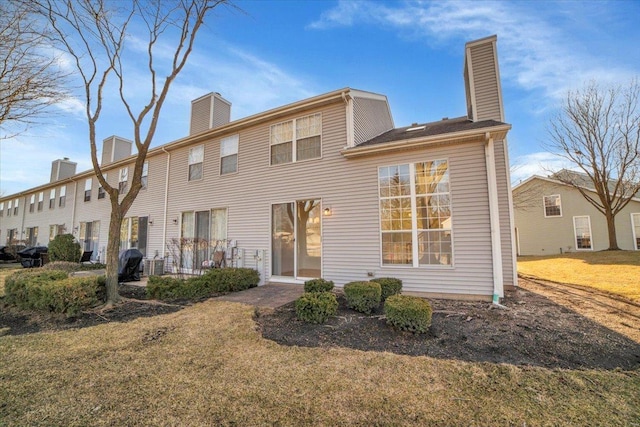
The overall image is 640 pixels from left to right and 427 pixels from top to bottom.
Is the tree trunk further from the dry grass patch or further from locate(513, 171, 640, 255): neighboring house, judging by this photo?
the dry grass patch

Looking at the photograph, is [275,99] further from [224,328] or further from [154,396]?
[154,396]

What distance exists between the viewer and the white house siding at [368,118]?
7871 millimetres

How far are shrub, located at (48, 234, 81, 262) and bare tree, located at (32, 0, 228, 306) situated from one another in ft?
25.1

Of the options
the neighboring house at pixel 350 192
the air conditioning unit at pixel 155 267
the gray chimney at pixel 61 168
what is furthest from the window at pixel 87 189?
the air conditioning unit at pixel 155 267

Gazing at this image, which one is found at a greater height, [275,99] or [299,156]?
[275,99]

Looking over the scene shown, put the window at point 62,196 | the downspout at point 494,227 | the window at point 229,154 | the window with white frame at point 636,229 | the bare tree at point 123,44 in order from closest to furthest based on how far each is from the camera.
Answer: the downspout at point 494,227
the bare tree at point 123,44
the window at point 229,154
the window with white frame at point 636,229
the window at point 62,196

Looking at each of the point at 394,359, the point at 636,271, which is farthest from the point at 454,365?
the point at 636,271

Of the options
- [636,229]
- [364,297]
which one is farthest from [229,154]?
[636,229]

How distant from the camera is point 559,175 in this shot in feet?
56.0

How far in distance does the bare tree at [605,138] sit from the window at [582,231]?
1.67 m

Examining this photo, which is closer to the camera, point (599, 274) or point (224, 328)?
point (224, 328)

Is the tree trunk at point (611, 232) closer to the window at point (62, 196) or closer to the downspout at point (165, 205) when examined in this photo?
the downspout at point (165, 205)

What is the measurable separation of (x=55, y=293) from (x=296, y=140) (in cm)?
646

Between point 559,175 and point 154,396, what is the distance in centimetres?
2197
